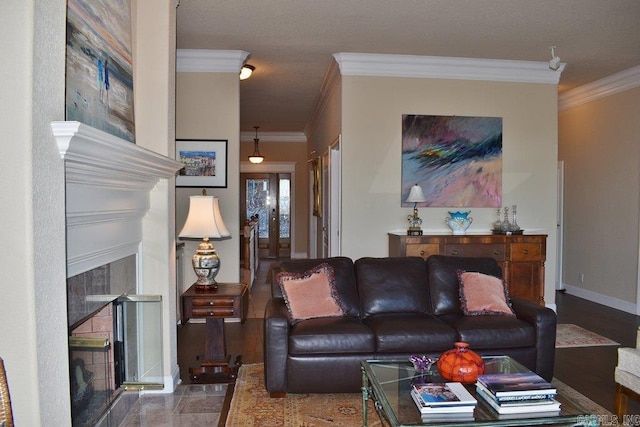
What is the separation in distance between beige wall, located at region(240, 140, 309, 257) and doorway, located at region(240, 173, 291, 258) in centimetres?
27

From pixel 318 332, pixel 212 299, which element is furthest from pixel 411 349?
pixel 212 299

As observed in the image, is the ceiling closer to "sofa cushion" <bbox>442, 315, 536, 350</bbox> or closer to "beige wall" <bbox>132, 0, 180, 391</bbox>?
"beige wall" <bbox>132, 0, 180, 391</bbox>

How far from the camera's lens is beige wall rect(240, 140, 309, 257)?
1122 cm

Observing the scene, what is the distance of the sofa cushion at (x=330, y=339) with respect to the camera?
3117 millimetres

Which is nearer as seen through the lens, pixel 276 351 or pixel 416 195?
pixel 276 351

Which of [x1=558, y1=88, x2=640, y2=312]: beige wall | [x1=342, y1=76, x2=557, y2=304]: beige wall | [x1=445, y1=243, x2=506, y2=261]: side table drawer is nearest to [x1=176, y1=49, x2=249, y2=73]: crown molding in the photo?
Result: [x1=342, y1=76, x2=557, y2=304]: beige wall

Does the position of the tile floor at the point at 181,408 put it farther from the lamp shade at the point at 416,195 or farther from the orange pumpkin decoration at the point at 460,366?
the lamp shade at the point at 416,195

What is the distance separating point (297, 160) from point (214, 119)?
5.99 metres

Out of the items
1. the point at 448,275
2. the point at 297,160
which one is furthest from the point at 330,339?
the point at 297,160

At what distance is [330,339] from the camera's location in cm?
313

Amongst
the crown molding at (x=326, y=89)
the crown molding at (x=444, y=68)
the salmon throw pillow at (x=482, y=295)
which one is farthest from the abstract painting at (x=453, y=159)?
the salmon throw pillow at (x=482, y=295)

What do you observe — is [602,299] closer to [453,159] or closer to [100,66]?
[453,159]

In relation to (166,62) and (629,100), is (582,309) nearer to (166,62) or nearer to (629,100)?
(629,100)

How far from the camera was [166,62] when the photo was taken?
10.6 feet
